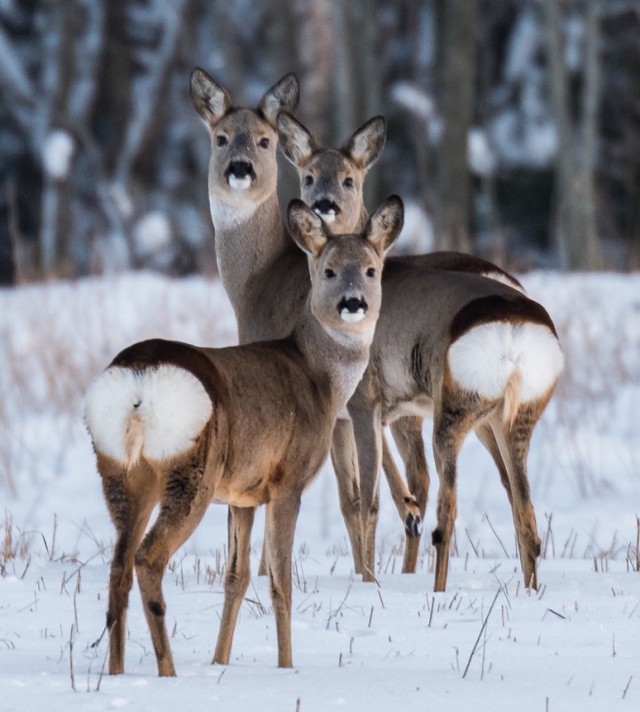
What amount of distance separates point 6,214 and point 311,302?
23.0 meters

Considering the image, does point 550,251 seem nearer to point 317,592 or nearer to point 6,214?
point 6,214

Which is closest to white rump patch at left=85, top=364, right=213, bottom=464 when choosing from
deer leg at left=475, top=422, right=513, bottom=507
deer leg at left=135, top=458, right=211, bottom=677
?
deer leg at left=135, top=458, right=211, bottom=677

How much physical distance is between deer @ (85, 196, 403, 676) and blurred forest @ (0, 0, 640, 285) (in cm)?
1332

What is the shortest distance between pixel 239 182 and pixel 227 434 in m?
3.01

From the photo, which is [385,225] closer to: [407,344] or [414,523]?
[407,344]

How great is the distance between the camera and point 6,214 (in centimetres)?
2855

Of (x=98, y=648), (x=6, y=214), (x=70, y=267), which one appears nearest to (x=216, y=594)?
(x=98, y=648)

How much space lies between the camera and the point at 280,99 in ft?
27.5

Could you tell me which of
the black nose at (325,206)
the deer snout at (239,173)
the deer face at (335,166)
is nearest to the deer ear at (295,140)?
the deer face at (335,166)

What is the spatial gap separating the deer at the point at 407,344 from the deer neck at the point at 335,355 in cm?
69

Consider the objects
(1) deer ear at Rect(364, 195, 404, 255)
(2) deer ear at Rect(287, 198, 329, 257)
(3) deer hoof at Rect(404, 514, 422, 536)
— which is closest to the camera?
(2) deer ear at Rect(287, 198, 329, 257)

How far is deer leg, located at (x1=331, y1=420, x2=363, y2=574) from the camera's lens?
7.58 metres

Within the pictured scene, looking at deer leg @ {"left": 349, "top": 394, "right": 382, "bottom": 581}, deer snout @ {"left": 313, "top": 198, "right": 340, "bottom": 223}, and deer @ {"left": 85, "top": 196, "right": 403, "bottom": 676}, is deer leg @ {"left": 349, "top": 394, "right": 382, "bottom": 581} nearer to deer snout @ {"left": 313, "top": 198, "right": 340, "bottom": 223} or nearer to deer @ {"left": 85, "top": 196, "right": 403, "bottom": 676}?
deer snout @ {"left": 313, "top": 198, "right": 340, "bottom": 223}

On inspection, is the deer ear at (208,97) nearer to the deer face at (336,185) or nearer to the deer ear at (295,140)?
the deer ear at (295,140)
